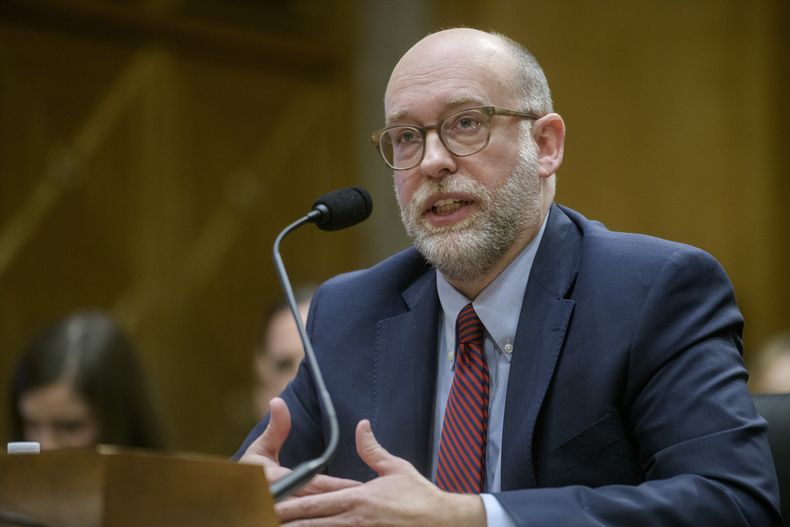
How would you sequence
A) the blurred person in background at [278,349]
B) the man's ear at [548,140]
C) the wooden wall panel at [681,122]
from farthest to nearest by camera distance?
the wooden wall panel at [681,122] → the blurred person in background at [278,349] → the man's ear at [548,140]

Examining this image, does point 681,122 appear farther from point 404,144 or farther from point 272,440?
point 272,440

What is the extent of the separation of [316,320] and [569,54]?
3.71 metres

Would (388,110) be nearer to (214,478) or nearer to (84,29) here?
(214,478)

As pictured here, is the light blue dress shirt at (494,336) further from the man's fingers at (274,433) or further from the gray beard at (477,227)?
the man's fingers at (274,433)

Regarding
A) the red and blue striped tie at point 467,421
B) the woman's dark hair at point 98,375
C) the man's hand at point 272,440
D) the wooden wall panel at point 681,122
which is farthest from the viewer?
the wooden wall panel at point 681,122

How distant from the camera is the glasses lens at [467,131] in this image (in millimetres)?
2102

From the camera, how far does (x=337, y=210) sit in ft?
6.68

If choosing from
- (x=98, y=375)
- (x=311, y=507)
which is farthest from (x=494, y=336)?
(x=98, y=375)

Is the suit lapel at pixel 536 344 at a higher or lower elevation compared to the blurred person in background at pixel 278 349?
higher

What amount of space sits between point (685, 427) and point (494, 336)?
1.38 feet

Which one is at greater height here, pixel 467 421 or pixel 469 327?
pixel 469 327

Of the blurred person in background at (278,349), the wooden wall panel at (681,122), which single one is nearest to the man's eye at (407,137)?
the blurred person in background at (278,349)

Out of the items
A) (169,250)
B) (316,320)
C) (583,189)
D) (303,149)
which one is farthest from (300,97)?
(316,320)

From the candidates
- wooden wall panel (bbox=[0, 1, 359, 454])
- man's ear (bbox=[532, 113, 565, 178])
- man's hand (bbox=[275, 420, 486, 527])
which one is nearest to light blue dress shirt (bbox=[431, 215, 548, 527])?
man's ear (bbox=[532, 113, 565, 178])
